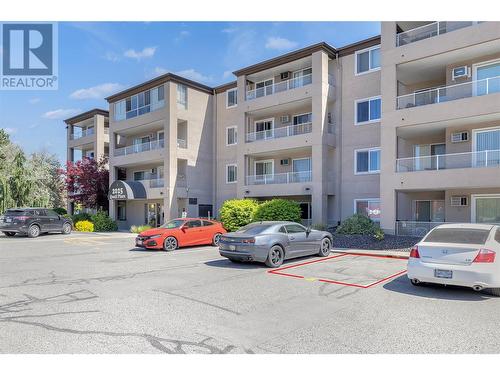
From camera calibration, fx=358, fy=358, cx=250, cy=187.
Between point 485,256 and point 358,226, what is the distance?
34.8 feet

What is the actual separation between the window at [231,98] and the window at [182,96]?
11.0 feet

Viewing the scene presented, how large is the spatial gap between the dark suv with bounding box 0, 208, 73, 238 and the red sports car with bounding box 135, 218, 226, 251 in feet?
32.8

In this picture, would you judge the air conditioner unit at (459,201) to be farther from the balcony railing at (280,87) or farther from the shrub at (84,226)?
the shrub at (84,226)

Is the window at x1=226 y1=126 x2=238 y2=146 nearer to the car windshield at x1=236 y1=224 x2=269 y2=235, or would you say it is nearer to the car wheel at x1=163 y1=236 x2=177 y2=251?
the car wheel at x1=163 y1=236 x2=177 y2=251

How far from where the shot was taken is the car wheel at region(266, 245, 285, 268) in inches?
427

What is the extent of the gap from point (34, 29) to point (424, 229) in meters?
17.5

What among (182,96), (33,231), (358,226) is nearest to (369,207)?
(358,226)

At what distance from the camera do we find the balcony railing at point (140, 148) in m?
27.9

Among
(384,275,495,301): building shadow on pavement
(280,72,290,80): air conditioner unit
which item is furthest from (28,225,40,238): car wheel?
(384,275,495,301): building shadow on pavement

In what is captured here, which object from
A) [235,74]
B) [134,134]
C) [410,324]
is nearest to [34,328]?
[410,324]

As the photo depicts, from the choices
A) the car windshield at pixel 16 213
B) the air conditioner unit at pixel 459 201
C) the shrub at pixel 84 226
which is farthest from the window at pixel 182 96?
the air conditioner unit at pixel 459 201

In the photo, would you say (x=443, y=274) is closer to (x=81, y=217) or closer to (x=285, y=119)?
(x=285, y=119)

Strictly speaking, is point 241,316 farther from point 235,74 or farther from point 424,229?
point 235,74

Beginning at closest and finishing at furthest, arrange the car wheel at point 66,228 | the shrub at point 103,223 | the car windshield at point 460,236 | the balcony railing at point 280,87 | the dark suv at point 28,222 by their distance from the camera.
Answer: the car windshield at point 460,236, the dark suv at point 28,222, the balcony railing at point 280,87, the car wheel at point 66,228, the shrub at point 103,223
